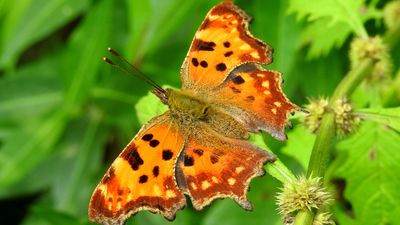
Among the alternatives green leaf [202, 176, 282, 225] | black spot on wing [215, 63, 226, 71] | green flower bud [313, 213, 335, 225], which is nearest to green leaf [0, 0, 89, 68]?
green leaf [202, 176, 282, 225]

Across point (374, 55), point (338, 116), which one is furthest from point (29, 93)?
point (338, 116)

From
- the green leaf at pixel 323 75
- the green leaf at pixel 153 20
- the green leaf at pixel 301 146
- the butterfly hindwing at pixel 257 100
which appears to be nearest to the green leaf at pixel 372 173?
the green leaf at pixel 301 146

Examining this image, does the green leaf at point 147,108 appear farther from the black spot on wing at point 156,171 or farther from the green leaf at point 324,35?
the green leaf at point 324,35

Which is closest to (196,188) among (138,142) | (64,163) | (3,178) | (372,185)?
(138,142)

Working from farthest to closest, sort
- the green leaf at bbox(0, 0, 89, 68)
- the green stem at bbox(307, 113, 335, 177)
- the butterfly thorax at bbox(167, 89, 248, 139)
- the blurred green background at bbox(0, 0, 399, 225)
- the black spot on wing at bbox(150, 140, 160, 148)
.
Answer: the green leaf at bbox(0, 0, 89, 68) → the blurred green background at bbox(0, 0, 399, 225) → the butterfly thorax at bbox(167, 89, 248, 139) → the black spot on wing at bbox(150, 140, 160, 148) → the green stem at bbox(307, 113, 335, 177)

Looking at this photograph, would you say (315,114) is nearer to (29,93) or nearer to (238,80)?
(238,80)

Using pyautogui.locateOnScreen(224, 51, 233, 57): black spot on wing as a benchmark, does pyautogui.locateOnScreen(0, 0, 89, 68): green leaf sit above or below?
above

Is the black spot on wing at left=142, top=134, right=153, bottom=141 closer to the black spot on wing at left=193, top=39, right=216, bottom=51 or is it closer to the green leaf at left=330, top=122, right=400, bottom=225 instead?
the black spot on wing at left=193, top=39, right=216, bottom=51
